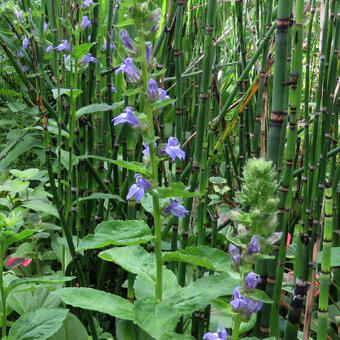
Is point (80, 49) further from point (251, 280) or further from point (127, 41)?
point (251, 280)

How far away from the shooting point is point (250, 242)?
24.5 inches

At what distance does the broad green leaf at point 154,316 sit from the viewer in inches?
26.2

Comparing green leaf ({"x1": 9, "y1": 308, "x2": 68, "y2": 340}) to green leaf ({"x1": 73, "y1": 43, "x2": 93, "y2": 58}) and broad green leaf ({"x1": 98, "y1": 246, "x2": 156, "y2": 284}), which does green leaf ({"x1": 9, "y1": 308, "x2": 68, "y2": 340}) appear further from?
Result: green leaf ({"x1": 73, "y1": 43, "x2": 93, "y2": 58})

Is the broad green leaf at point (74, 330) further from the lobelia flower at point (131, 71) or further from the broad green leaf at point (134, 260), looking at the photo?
the lobelia flower at point (131, 71)

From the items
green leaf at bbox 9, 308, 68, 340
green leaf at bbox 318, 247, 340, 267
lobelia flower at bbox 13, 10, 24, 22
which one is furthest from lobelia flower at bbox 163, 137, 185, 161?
lobelia flower at bbox 13, 10, 24, 22

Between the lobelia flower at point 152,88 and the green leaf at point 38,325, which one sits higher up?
the lobelia flower at point 152,88

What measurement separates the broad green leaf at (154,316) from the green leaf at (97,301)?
0.04 meters

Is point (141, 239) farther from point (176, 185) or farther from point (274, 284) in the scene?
point (274, 284)

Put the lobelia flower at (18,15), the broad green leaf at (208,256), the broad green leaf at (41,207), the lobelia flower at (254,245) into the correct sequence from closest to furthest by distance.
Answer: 1. the lobelia flower at (254,245)
2. the broad green leaf at (208,256)
3. the broad green leaf at (41,207)
4. the lobelia flower at (18,15)

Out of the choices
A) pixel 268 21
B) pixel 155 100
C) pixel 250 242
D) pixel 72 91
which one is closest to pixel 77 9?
pixel 72 91

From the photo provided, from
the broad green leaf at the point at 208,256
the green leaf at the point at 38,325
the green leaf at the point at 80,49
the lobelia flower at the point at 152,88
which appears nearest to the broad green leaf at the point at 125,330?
the green leaf at the point at 38,325

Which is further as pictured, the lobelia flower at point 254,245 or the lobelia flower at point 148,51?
the lobelia flower at point 148,51

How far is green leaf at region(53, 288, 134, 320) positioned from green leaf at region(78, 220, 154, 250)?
7 cm

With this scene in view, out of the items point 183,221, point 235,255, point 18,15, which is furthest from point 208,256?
point 18,15
